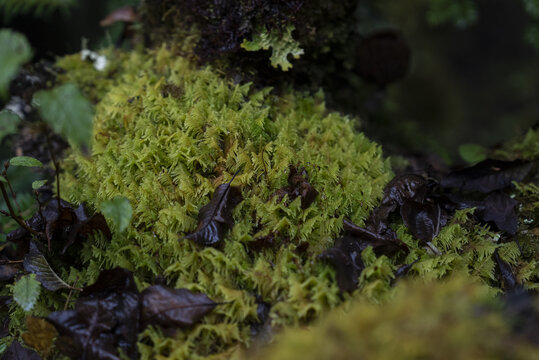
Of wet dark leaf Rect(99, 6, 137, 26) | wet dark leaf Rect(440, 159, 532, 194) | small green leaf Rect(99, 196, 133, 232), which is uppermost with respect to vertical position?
wet dark leaf Rect(99, 6, 137, 26)

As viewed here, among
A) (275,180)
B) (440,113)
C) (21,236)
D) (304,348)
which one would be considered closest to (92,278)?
(21,236)

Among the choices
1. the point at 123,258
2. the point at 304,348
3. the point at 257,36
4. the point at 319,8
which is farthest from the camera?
the point at 319,8

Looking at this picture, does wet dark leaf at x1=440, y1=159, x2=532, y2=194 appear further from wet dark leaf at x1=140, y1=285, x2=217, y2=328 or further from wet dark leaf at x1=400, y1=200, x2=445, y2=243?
wet dark leaf at x1=140, y1=285, x2=217, y2=328

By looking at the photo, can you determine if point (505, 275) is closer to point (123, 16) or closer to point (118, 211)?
point (118, 211)

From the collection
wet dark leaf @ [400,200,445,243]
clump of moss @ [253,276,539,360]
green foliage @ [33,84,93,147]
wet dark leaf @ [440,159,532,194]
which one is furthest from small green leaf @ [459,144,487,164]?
green foliage @ [33,84,93,147]

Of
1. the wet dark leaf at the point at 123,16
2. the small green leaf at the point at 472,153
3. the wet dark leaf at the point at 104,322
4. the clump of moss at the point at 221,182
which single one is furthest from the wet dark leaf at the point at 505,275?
the wet dark leaf at the point at 123,16

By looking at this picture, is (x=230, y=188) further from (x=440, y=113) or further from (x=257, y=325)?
(x=440, y=113)

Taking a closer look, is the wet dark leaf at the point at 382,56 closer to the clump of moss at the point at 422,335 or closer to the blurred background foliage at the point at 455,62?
the blurred background foliage at the point at 455,62
